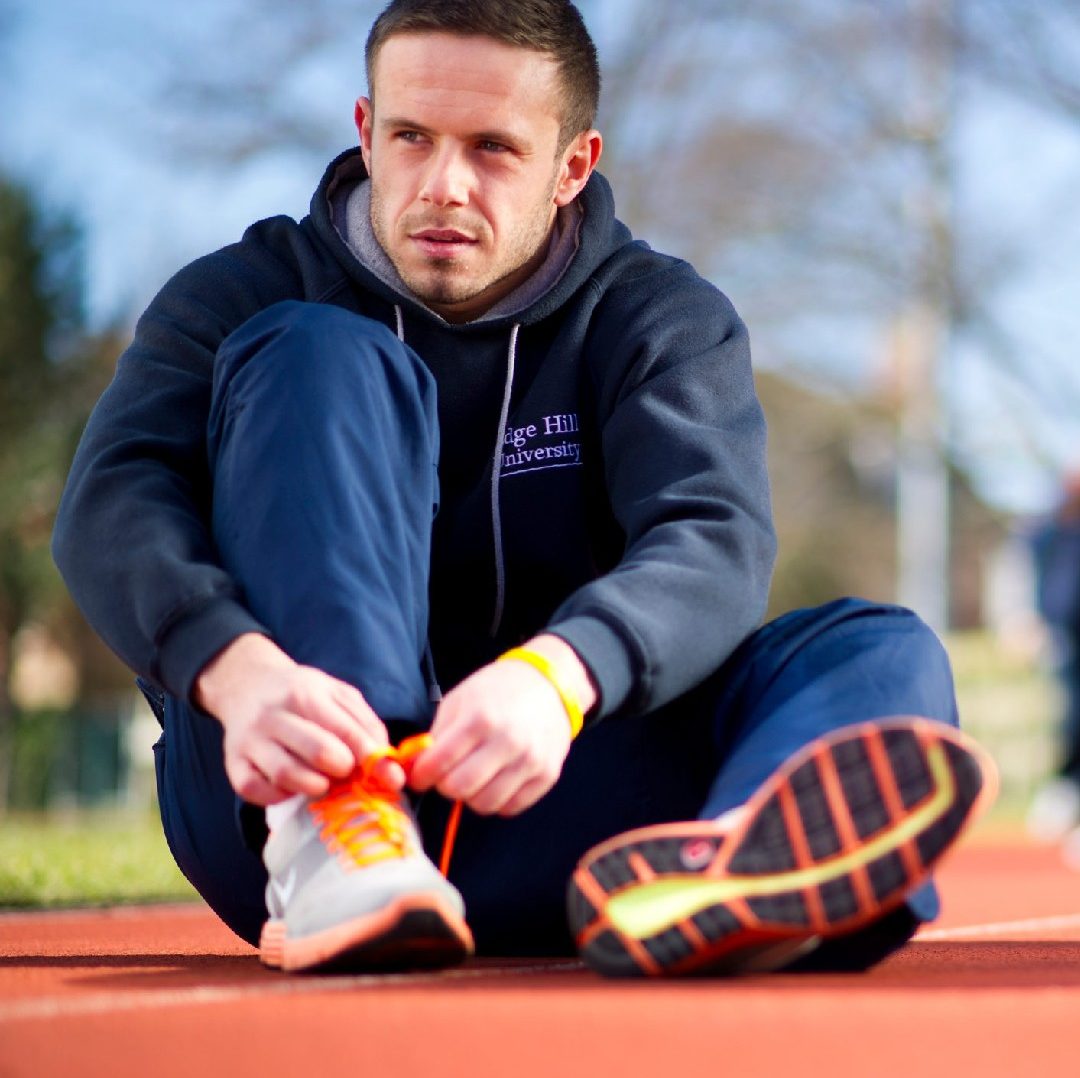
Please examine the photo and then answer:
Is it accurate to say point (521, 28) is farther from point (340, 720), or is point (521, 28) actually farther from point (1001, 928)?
point (1001, 928)

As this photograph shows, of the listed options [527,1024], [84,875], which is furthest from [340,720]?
[84,875]

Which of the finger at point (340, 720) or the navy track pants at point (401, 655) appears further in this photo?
the navy track pants at point (401, 655)

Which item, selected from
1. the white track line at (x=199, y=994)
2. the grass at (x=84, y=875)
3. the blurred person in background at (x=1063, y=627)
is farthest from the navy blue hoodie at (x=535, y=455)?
the blurred person in background at (x=1063, y=627)

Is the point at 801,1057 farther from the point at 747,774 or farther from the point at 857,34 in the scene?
the point at 857,34

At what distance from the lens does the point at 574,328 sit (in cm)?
269

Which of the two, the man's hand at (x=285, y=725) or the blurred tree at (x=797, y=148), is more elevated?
the blurred tree at (x=797, y=148)

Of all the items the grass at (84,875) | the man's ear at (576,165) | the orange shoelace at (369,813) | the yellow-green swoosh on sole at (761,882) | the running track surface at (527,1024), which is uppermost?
the man's ear at (576,165)

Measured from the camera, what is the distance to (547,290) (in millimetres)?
2699

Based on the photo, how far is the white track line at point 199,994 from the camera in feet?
5.66

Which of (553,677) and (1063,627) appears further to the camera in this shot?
(1063,627)

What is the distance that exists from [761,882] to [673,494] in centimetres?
60

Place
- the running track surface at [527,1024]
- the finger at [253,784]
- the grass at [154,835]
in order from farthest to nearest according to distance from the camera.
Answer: the grass at [154,835]
the finger at [253,784]
the running track surface at [527,1024]

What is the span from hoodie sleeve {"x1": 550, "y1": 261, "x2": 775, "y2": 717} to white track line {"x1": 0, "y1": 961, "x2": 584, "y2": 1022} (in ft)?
1.15

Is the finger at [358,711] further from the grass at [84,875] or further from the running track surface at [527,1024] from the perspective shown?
the grass at [84,875]
